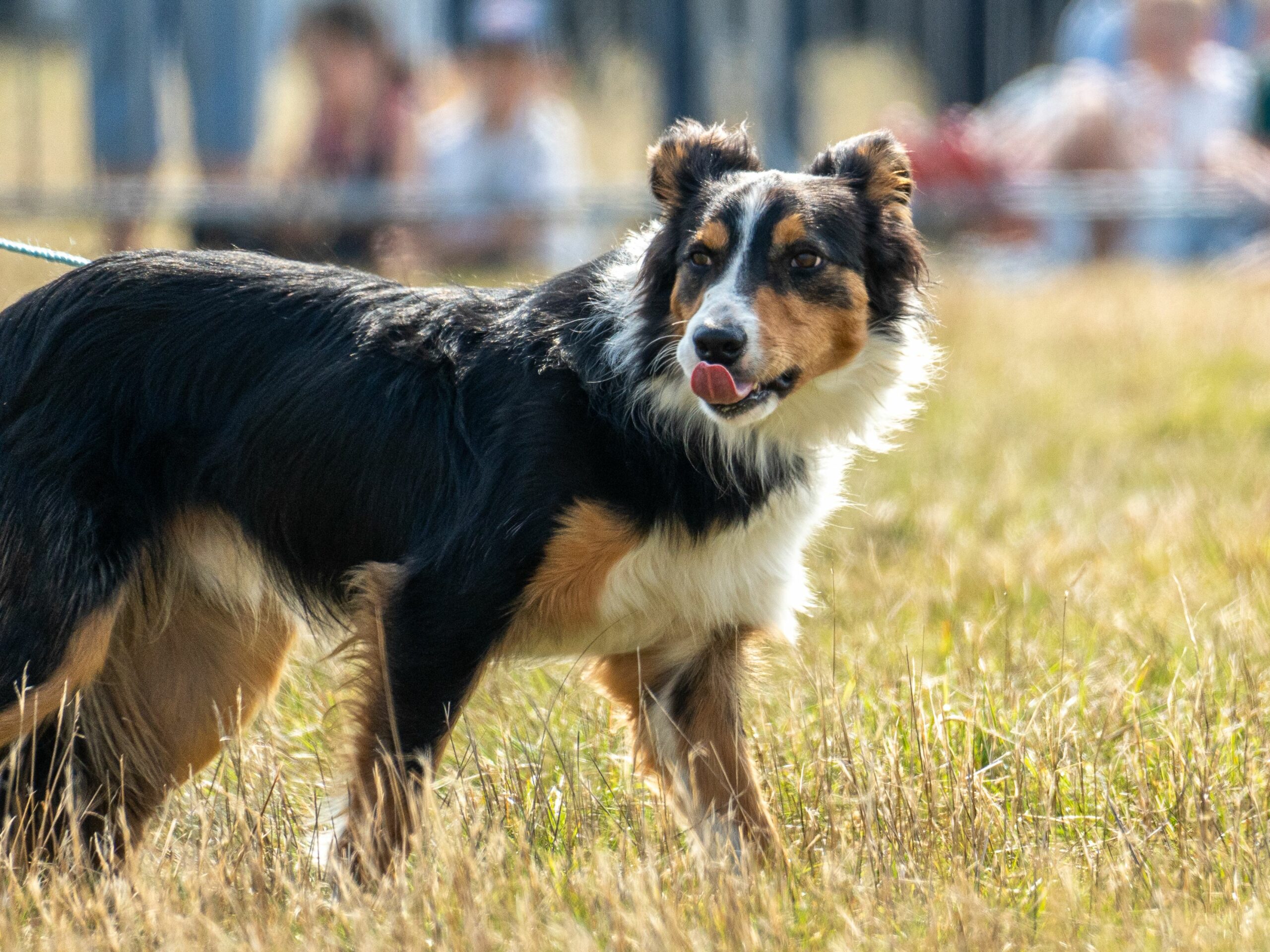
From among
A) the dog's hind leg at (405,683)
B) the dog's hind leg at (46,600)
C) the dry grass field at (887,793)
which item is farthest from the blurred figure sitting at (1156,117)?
the dog's hind leg at (46,600)

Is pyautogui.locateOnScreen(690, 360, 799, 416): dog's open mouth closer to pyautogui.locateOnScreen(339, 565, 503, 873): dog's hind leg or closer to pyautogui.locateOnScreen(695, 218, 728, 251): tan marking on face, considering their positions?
pyautogui.locateOnScreen(695, 218, 728, 251): tan marking on face

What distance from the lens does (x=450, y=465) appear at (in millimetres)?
3270

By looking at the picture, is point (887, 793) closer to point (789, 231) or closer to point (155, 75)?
point (789, 231)

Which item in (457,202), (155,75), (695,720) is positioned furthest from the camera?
(457,202)

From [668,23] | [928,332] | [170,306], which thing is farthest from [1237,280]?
[170,306]

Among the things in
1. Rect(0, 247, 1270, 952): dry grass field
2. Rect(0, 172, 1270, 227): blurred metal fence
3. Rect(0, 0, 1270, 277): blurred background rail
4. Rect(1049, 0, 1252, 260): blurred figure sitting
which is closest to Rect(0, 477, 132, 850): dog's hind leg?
Rect(0, 247, 1270, 952): dry grass field

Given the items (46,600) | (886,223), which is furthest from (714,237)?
(46,600)

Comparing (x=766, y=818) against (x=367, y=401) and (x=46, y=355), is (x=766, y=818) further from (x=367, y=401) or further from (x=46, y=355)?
(x=46, y=355)

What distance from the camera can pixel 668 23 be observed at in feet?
33.8

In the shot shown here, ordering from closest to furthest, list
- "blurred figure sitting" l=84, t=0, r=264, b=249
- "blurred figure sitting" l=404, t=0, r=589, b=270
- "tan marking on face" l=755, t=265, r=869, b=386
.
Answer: "tan marking on face" l=755, t=265, r=869, b=386 → "blurred figure sitting" l=84, t=0, r=264, b=249 → "blurred figure sitting" l=404, t=0, r=589, b=270

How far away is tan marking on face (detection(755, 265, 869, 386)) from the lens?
3.20 m

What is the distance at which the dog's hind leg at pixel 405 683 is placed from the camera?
3139mm

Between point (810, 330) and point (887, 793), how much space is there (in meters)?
0.95

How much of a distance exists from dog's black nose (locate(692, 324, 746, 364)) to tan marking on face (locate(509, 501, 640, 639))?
366mm
